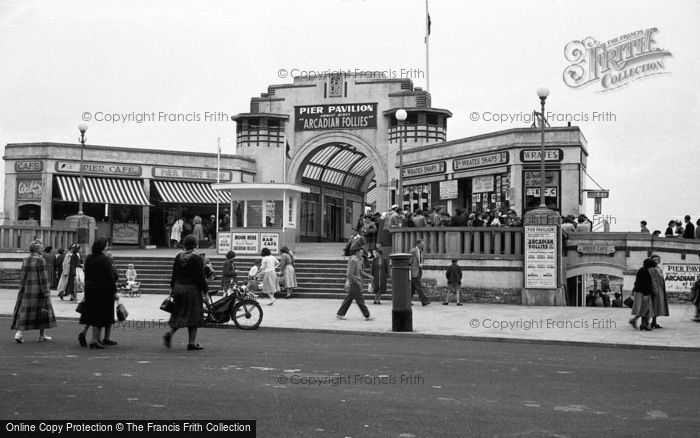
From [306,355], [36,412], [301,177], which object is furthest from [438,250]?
[301,177]

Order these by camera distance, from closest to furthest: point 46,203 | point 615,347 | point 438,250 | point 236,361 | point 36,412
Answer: point 36,412, point 236,361, point 615,347, point 438,250, point 46,203


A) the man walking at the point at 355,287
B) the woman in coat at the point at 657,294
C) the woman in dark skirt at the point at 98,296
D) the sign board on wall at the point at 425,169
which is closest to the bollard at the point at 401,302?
the man walking at the point at 355,287

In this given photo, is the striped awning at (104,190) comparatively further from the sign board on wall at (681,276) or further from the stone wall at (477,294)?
the sign board on wall at (681,276)

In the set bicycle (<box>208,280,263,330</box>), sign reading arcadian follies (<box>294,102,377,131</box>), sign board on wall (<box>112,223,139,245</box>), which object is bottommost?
bicycle (<box>208,280,263,330</box>)

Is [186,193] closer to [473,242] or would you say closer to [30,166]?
[30,166]

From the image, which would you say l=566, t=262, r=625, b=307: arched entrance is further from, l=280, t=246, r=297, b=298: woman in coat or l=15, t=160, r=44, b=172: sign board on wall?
l=15, t=160, r=44, b=172: sign board on wall

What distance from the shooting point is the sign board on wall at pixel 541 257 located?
75.6 feet

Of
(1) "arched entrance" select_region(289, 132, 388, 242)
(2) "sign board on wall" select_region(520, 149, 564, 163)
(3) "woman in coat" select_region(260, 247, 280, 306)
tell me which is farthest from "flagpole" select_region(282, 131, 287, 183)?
(3) "woman in coat" select_region(260, 247, 280, 306)

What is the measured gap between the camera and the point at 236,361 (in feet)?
35.8

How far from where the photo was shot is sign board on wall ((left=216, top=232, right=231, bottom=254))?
30.9m

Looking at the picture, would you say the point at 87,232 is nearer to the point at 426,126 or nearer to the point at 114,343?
the point at 426,126

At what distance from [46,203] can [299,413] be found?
34221 mm

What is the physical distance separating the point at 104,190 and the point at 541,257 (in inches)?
924

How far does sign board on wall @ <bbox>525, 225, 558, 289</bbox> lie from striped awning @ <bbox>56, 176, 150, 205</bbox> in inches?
879
